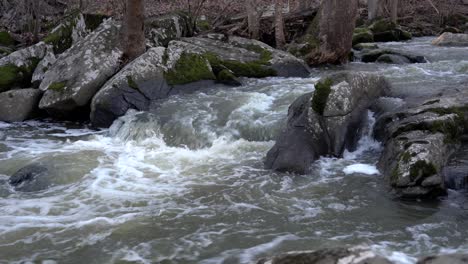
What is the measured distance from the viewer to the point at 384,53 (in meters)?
15.8

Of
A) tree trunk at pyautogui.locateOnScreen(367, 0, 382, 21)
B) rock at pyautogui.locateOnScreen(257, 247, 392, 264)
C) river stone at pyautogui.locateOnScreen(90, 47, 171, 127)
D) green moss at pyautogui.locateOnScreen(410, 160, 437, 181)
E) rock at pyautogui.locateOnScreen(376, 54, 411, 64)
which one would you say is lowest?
rock at pyautogui.locateOnScreen(257, 247, 392, 264)

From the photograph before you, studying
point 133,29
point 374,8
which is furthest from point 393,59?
point 374,8

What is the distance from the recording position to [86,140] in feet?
33.6

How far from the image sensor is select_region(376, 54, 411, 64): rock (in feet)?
49.4

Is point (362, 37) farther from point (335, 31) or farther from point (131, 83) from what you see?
point (131, 83)

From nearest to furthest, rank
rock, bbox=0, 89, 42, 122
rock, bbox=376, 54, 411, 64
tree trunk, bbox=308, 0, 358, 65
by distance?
rock, bbox=0, 89, 42, 122, tree trunk, bbox=308, 0, 358, 65, rock, bbox=376, 54, 411, 64

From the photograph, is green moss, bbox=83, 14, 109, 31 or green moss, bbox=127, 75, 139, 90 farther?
green moss, bbox=83, 14, 109, 31

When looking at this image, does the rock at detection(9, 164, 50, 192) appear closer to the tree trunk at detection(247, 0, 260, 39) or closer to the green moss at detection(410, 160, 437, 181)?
the green moss at detection(410, 160, 437, 181)

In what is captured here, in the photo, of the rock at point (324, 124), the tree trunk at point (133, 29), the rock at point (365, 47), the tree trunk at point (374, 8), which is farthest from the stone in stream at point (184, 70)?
the tree trunk at point (374, 8)

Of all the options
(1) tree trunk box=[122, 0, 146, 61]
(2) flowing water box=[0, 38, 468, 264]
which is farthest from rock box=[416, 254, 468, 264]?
(1) tree trunk box=[122, 0, 146, 61]

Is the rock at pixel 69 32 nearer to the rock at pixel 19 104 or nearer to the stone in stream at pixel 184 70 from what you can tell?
the rock at pixel 19 104

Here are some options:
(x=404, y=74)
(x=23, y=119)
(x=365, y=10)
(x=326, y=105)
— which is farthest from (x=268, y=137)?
(x=365, y=10)

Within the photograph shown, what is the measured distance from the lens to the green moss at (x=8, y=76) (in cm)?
1279

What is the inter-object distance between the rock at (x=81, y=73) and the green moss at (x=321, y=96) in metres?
5.64
